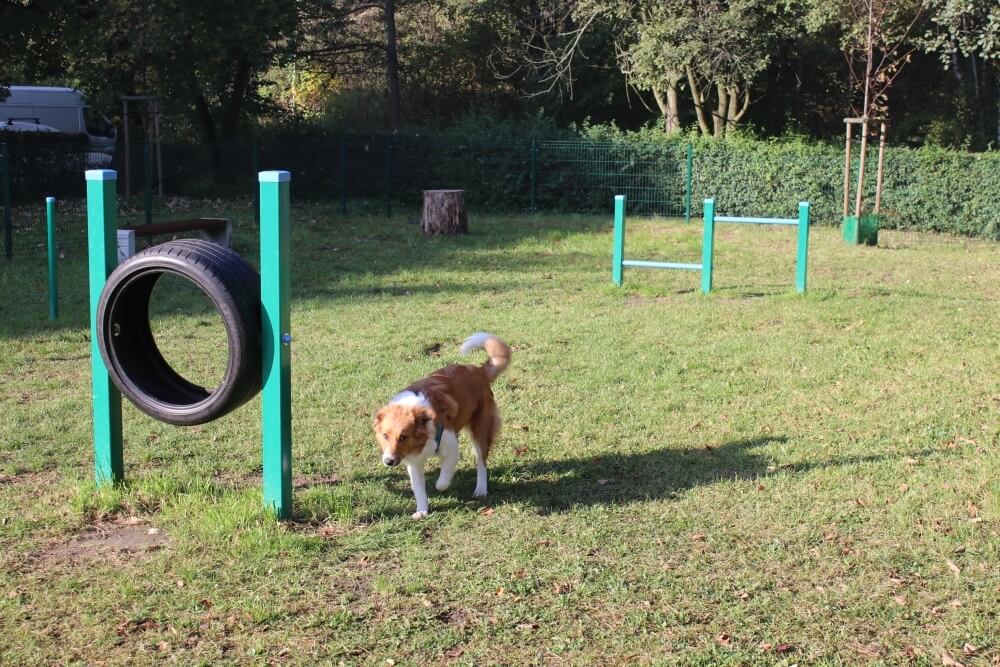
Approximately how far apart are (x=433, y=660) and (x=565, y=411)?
3.37 metres

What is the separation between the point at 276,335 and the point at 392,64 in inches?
1038

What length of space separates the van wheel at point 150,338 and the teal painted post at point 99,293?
0.44 ft

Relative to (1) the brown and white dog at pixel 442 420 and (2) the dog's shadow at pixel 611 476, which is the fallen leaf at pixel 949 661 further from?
(1) the brown and white dog at pixel 442 420

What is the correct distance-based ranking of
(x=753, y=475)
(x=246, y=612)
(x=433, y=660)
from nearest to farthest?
1. (x=433, y=660)
2. (x=246, y=612)
3. (x=753, y=475)

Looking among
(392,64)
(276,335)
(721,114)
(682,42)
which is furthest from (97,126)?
(276,335)

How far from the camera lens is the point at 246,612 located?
13.1 ft

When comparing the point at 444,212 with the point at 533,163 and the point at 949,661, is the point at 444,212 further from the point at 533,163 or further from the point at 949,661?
the point at 949,661

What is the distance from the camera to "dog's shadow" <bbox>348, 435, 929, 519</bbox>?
5.31 meters

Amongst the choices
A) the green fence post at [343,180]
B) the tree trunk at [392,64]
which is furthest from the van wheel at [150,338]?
the tree trunk at [392,64]

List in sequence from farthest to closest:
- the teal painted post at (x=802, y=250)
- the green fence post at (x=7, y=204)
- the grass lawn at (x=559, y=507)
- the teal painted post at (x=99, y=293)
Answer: the green fence post at (x=7, y=204), the teal painted post at (x=802, y=250), the teal painted post at (x=99, y=293), the grass lawn at (x=559, y=507)

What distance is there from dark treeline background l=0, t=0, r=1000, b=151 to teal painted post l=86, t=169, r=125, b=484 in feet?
51.1

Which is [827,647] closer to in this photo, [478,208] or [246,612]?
[246,612]

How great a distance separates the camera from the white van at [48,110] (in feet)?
88.8

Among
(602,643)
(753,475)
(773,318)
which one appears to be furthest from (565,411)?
(773,318)
